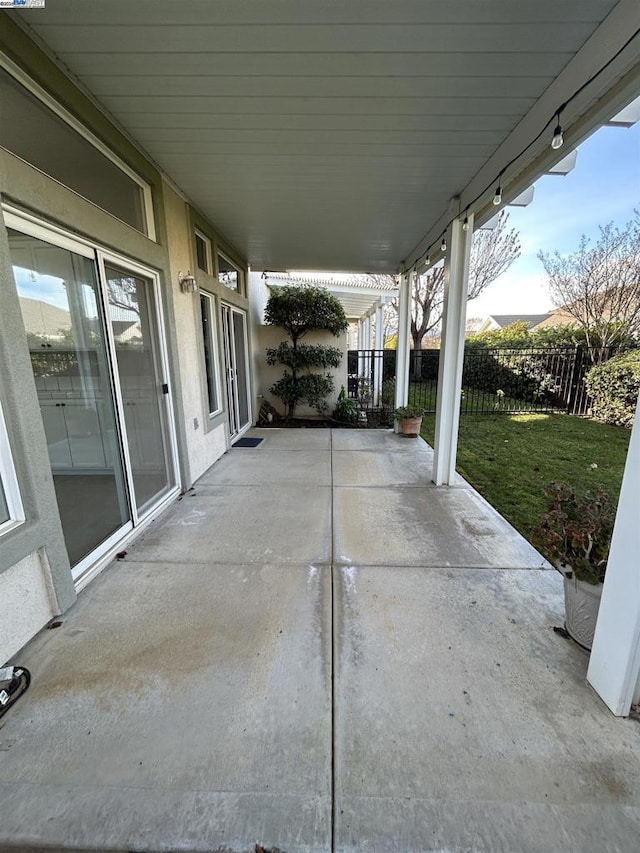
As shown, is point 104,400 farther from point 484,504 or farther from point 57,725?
point 484,504

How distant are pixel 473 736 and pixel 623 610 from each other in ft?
2.55

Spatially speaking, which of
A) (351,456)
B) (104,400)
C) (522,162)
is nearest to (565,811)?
(104,400)

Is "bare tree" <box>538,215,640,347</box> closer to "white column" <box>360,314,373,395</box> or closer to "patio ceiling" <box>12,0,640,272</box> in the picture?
"white column" <box>360,314,373,395</box>

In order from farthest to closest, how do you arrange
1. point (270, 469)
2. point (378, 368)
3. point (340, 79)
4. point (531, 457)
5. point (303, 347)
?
1. point (378, 368)
2. point (303, 347)
3. point (531, 457)
4. point (270, 469)
5. point (340, 79)

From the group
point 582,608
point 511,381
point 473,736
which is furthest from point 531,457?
point 511,381

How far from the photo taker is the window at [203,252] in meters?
4.43

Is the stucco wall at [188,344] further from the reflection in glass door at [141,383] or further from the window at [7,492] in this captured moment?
the window at [7,492]

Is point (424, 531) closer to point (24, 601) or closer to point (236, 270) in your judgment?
point (24, 601)

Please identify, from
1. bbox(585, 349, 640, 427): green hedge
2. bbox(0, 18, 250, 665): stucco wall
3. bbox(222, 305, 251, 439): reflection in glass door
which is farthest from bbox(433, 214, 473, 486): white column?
bbox(585, 349, 640, 427): green hedge

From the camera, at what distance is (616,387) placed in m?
7.07

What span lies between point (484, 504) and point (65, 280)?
3.88 meters

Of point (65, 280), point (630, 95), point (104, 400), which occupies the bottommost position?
point (104, 400)

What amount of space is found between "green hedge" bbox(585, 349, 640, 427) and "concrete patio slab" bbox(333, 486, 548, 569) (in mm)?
5306

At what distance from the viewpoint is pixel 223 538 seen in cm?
289
